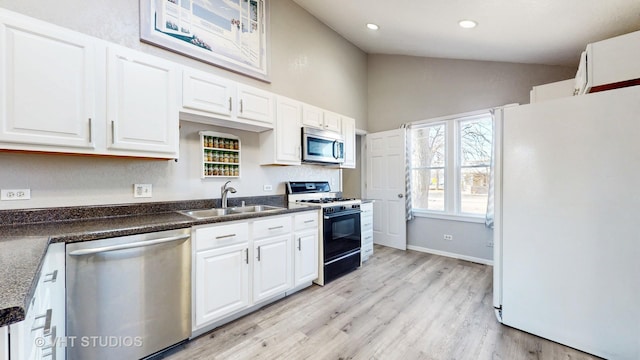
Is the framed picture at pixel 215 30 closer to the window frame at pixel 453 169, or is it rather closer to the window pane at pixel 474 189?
the window frame at pixel 453 169

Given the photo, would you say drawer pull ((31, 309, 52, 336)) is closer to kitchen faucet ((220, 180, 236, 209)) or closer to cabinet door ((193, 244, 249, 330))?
cabinet door ((193, 244, 249, 330))

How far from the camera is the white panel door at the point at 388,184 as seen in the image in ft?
14.2

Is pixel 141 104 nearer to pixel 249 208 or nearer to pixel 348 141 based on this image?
pixel 249 208

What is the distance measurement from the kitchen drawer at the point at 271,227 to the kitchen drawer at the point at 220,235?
102 millimetres

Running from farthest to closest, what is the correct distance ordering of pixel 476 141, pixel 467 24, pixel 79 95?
1. pixel 476 141
2. pixel 467 24
3. pixel 79 95

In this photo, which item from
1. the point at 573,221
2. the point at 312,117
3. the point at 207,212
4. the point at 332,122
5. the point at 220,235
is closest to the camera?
the point at 573,221

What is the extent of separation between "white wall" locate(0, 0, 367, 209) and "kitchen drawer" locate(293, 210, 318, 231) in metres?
0.69

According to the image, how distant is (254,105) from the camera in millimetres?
2615

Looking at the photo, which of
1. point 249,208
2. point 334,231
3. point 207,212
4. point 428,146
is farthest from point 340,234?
point 428,146

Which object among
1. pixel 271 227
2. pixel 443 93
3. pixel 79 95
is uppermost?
pixel 443 93

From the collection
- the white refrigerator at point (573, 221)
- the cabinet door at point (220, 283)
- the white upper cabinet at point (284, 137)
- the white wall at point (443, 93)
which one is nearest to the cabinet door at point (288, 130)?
the white upper cabinet at point (284, 137)

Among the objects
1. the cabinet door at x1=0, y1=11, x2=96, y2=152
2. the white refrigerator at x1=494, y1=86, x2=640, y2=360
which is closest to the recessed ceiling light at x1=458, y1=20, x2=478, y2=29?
the white refrigerator at x1=494, y1=86, x2=640, y2=360

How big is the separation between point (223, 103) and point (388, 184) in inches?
123

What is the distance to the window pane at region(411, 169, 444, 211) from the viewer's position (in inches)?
163
